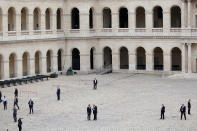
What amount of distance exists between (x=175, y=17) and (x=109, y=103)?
99.4 ft

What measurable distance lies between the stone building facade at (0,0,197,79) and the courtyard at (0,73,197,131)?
411cm

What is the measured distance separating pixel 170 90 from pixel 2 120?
22.9 metres

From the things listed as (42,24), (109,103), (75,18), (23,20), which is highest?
(75,18)

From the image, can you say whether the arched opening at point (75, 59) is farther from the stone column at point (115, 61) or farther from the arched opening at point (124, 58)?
the arched opening at point (124, 58)

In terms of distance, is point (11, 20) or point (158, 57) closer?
point (11, 20)

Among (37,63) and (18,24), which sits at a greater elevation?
(18,24)

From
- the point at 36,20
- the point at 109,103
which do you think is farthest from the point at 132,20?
the point at 109,103

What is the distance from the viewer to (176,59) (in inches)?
3103

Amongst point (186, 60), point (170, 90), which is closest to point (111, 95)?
point (170, 90)

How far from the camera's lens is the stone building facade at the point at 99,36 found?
70.2m

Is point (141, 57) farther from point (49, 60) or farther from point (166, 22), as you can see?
point (49, 60)

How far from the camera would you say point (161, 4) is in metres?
74.2

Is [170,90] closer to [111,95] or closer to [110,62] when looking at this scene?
[111,95]

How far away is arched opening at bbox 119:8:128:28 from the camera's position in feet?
267
